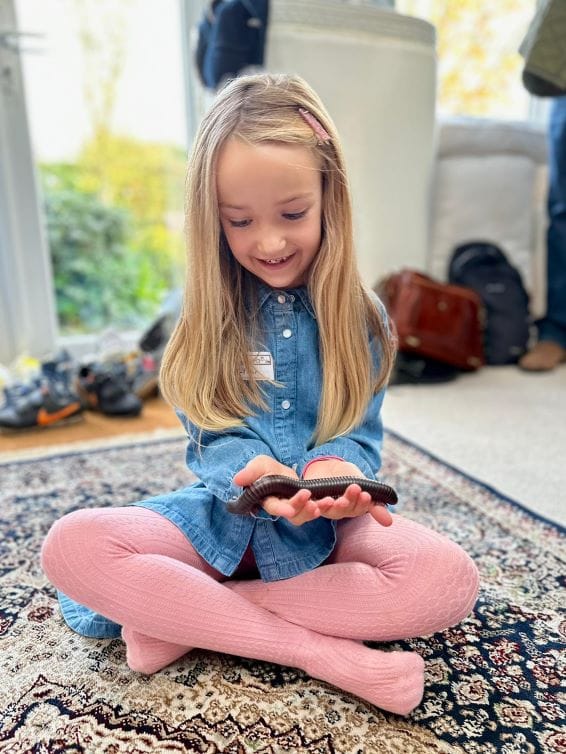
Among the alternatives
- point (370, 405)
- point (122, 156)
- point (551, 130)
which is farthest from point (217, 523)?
point (122, 156)

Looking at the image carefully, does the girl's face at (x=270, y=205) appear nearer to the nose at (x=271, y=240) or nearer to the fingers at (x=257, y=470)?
the nose at (x=271, y=240)

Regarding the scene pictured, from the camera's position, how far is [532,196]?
228cm

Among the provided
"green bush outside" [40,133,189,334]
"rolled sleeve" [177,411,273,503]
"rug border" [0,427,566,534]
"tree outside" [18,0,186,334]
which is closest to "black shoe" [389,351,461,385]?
"rug border" [0,427,566,534]

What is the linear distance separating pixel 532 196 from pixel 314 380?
1.88 metres

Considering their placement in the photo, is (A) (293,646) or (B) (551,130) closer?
(A) (293,646)

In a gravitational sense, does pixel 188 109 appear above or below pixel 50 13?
below

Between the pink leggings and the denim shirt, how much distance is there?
42 mm

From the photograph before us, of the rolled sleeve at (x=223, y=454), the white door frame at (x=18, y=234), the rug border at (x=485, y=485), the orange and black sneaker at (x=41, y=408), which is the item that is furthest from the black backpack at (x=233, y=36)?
the rolled sleeve at (x=223, y=454)

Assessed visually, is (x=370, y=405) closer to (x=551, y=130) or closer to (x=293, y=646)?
(x=293, y=646)

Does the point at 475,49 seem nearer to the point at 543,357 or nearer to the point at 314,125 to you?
the point at 543,357

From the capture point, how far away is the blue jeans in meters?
1.94

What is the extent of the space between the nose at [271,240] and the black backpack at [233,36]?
1250mm

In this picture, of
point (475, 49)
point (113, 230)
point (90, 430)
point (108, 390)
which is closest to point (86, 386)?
point (108, 390)

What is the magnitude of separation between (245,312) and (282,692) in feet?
1.41
